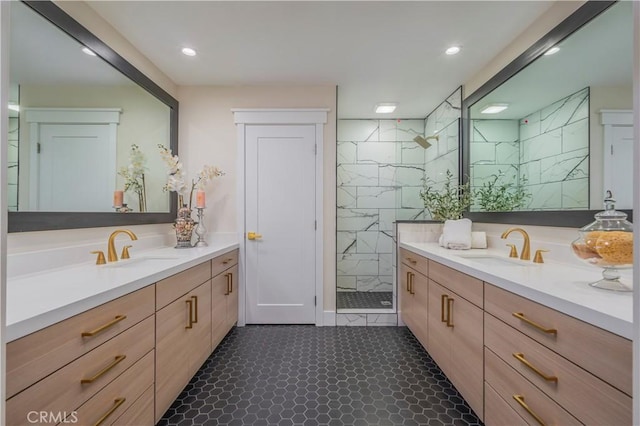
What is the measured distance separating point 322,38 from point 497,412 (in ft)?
8.22

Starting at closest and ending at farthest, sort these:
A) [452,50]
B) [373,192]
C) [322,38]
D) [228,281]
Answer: [322,38], [452,50], [228,281], [373,192]

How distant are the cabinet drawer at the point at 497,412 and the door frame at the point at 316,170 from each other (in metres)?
1.65

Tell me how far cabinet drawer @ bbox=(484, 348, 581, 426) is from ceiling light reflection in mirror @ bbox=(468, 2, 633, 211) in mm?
970

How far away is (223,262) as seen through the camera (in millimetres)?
2336

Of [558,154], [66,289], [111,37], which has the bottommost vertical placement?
[66,289]

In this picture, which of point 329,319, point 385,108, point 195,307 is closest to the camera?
point 195,307

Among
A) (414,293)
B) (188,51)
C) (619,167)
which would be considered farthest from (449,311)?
(188,51)

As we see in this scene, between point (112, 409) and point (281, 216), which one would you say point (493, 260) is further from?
point (112, 409)

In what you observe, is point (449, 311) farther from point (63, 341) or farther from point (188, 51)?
point (188, 51)

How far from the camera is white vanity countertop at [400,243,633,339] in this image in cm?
76

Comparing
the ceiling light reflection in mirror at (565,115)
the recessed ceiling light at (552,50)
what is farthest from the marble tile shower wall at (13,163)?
the recessed ceiling light at (552,50)

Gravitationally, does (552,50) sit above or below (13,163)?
above

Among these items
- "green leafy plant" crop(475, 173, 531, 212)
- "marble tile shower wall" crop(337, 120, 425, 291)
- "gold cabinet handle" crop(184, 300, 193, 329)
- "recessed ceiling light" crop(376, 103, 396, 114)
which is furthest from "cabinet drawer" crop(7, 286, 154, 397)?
"recessed ceiling light" crop(376, 103, 396, 114)

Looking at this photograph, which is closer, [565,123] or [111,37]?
[565,123]
